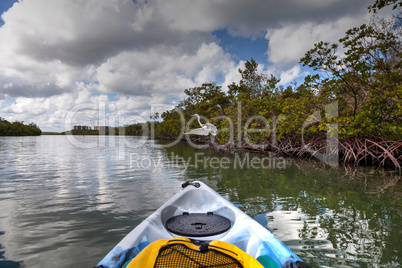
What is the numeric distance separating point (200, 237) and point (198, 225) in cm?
26

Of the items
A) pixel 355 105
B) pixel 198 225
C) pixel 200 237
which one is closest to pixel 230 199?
pixel 198 225

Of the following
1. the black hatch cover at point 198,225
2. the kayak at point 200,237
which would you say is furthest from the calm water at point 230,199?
the black hatch cover at point 198,225

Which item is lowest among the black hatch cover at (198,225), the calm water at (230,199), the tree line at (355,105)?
the calm water at (230,199)

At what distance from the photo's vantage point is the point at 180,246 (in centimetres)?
182

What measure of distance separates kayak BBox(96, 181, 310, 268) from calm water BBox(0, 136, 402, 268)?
912 mm

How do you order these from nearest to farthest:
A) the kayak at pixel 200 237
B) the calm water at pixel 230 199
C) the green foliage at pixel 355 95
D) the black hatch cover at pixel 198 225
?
the kayak at pixel 200 237 < the black hatch cover at pixel 198 225 < the calm water at pixel 230 199 < the green foliage at pixel 355 95

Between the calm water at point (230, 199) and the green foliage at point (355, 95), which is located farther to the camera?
the green foliage at point (355, 95)

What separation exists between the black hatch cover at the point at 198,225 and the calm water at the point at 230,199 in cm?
102

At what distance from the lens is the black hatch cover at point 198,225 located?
2.67 metres

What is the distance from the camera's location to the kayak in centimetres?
172

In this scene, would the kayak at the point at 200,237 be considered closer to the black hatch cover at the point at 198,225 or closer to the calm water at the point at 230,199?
the black hatch cover at the point at 198,225

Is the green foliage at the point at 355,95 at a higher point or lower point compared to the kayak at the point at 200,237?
higher

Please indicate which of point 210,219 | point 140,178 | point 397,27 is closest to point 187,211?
point 210,219

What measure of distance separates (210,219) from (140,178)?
5.47m
